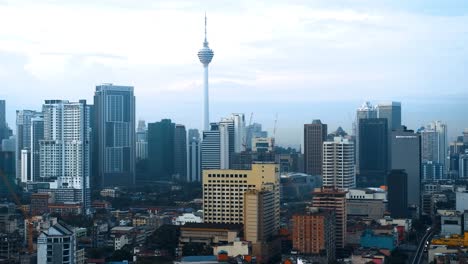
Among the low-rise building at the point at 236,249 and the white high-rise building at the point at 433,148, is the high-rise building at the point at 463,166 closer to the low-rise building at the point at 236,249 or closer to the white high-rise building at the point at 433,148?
the white high-rise building at the point at 433,148

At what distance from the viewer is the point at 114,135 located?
3062 cm

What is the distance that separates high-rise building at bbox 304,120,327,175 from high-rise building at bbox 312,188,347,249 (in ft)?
33.3

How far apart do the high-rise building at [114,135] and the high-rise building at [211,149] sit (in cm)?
331

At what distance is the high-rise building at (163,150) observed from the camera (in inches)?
1268

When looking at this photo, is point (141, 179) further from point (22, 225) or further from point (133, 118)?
point (22, 225)

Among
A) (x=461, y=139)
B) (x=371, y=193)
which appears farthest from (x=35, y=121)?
(x=461, y=139)

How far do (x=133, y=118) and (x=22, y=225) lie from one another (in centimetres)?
1582

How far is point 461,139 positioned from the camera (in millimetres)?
24500

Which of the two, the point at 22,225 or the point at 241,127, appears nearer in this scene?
the point at 22,225

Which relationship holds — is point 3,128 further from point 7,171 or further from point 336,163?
point 336,163

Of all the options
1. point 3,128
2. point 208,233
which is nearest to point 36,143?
point 3,128

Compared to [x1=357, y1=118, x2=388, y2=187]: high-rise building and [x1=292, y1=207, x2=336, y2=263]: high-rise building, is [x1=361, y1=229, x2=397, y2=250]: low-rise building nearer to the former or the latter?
[x1=292, y1=207, x2=336, y2=263]: high-rise building

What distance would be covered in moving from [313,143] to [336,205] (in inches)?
432

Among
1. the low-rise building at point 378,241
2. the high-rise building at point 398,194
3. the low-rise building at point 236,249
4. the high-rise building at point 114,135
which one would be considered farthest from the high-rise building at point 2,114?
the low-rise building at point 236,249
